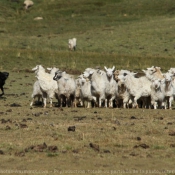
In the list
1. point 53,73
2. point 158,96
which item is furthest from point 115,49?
point 158,96

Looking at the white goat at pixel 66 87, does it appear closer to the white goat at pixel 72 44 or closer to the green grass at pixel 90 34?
the green grass at pixel 90 34

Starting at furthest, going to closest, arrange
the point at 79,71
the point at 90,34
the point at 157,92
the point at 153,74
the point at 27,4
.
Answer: the point at 27,4, the point at 90,34, the point at 79,71, the point at 153,74, the point at 157,92

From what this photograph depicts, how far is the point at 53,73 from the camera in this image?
27000 millimetres

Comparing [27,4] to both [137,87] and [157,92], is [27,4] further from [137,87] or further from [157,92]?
[157,92]

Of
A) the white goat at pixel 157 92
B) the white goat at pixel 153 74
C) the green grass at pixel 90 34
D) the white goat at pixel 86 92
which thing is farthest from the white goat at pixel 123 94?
the green grass at pixel 90 34

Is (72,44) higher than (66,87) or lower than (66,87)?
higher

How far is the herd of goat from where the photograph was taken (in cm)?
2402

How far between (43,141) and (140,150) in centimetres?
229

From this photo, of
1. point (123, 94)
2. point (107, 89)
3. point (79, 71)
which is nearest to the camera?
point (107, 89)

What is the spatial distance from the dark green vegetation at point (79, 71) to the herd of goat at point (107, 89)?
1.25 metres

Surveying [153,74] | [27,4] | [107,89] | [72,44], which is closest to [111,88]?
[107,89]

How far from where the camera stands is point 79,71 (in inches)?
1492

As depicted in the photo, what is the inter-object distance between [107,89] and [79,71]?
13.7 m

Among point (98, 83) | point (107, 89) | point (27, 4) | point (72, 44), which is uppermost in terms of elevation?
point (27, 4)
